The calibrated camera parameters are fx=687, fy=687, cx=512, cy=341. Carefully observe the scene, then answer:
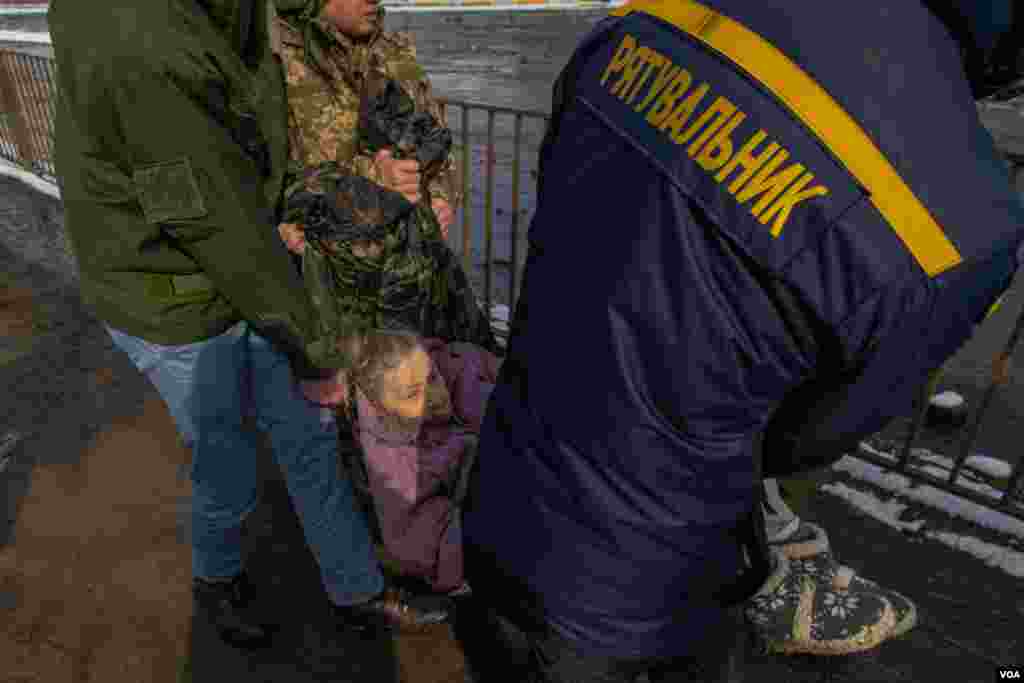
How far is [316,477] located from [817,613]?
1.72m

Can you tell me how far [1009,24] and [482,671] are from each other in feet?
4.52

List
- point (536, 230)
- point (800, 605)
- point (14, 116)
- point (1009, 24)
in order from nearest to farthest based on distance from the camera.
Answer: point (1009, 24)
point (536, 230)
point (800, 605)
point (14, 116)

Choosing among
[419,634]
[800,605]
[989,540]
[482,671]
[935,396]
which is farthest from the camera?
[935,396]

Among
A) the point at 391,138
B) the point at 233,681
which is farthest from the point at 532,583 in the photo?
the point at 391,138

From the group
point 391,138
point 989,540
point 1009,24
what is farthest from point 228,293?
point 989,540

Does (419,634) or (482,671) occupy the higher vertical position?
(482,671)

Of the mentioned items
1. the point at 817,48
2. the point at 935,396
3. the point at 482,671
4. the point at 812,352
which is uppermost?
the point at 817,48

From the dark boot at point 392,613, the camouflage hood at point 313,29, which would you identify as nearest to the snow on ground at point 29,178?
the camouflage hood at point 313,29

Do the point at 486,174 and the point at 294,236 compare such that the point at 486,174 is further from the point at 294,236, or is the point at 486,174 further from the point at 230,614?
the point at 230,614

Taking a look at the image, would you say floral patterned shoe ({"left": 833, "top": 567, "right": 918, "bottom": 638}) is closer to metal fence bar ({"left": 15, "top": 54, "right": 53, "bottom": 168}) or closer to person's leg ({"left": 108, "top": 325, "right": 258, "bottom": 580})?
person's leg ({"left": 108, "top": 325, "right": 258, "bottom": 580})

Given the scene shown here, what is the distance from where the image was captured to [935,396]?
427 cm

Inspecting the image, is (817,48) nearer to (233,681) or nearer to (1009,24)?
(1009,24)

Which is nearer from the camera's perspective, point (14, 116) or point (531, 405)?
point (531, 405)

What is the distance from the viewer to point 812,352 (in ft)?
2.96
